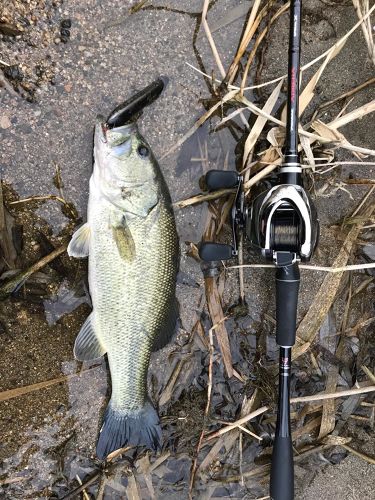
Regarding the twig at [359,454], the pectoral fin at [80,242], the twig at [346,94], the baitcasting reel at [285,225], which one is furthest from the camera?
the twig at [359,454]

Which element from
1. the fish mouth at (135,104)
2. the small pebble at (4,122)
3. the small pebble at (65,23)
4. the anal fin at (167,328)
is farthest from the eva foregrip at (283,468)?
the small pebble at (65,23)

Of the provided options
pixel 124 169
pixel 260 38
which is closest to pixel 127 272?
pixel 124 169

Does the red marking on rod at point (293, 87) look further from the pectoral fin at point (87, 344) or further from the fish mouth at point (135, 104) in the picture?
the pectoral fin at point (87, 344)

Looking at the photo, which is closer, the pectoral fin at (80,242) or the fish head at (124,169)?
the fish head at (124,169)

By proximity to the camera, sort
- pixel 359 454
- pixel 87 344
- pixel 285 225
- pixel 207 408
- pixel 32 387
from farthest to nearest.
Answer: pixel 359 454 < pixel 207 408 < pixel 32 387 < pixel 87 344 < pixel 285 225

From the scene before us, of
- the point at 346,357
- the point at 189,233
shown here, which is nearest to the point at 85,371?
the point at 189,233

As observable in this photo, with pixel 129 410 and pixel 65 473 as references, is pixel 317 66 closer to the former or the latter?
pixel 129 410

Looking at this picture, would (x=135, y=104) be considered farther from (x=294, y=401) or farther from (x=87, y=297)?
(x=294, y=401)
